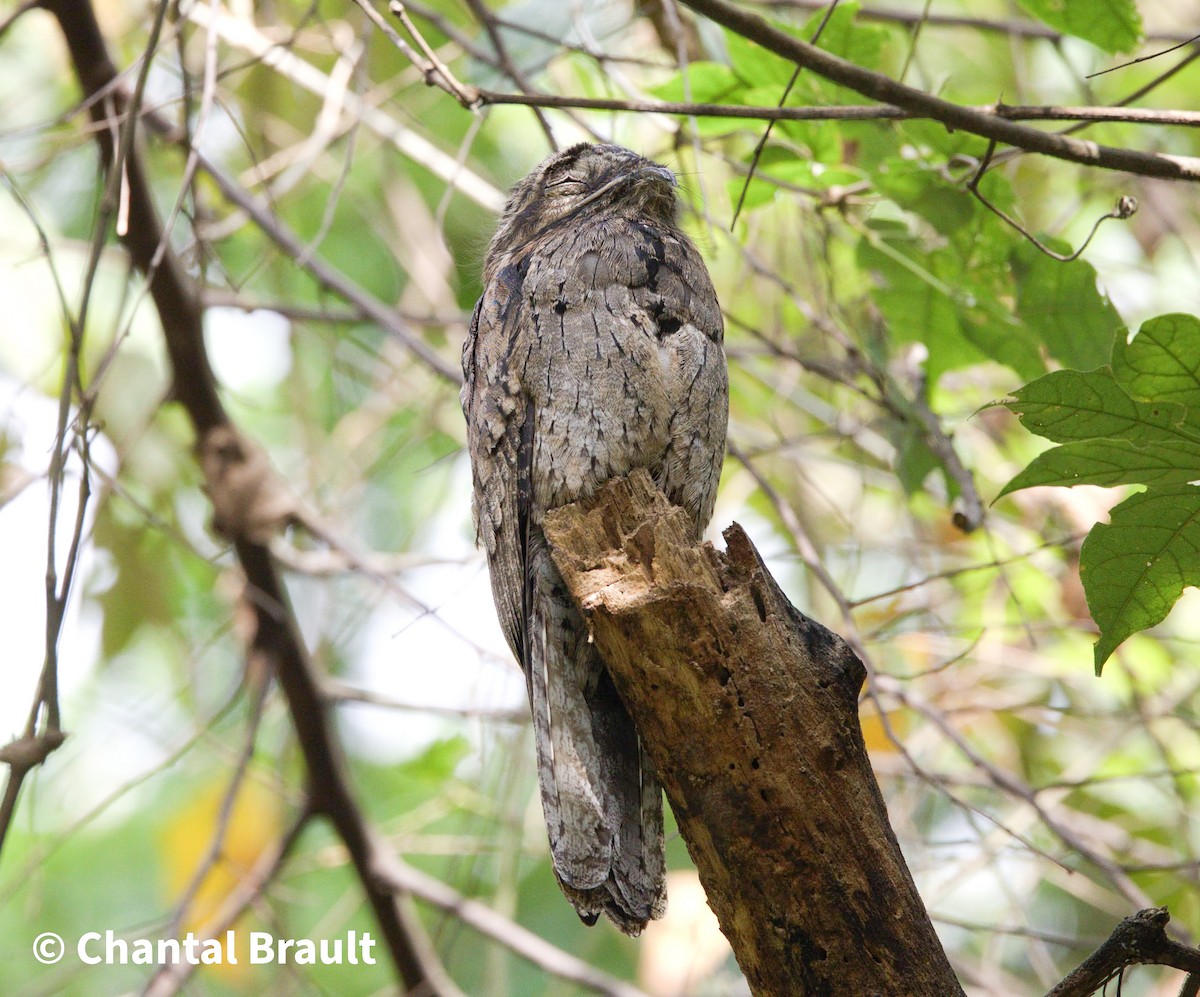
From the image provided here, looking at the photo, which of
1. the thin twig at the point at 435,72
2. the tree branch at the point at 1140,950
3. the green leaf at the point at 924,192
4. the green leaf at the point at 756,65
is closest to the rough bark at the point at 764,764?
the tree branch at the point at 1140,950

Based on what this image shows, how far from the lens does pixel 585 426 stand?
2502mm

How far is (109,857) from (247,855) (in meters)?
1.99

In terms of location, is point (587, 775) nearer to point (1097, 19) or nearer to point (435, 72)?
point (435, 72)

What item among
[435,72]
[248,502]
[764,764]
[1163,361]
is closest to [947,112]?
[1163,361]

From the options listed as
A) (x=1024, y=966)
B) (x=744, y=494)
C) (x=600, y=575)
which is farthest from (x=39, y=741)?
(x=1024, y=966)

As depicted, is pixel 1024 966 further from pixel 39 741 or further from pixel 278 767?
pixel 39 741

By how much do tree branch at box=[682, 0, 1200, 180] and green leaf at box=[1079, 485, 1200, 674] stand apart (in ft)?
2.35

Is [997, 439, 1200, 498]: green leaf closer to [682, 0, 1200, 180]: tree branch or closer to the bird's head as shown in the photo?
[682, 0, 1200, 180]: tree branch

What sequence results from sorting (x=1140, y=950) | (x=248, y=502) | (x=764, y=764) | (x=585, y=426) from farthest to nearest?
(x=248, y=502) → (x=585, y=426) → (x=764, y=764) → (x=1140, y=950)

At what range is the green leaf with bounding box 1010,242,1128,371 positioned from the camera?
8.81 ft

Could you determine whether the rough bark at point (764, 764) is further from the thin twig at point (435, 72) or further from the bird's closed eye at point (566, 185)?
the bird's closed eye at point (566, 185)

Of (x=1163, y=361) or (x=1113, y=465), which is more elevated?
(x=1163, y=361)

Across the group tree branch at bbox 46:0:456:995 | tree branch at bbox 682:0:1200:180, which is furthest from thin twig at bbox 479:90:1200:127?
tree branch at bbox 46:0:456:995

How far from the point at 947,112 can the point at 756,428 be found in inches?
122
